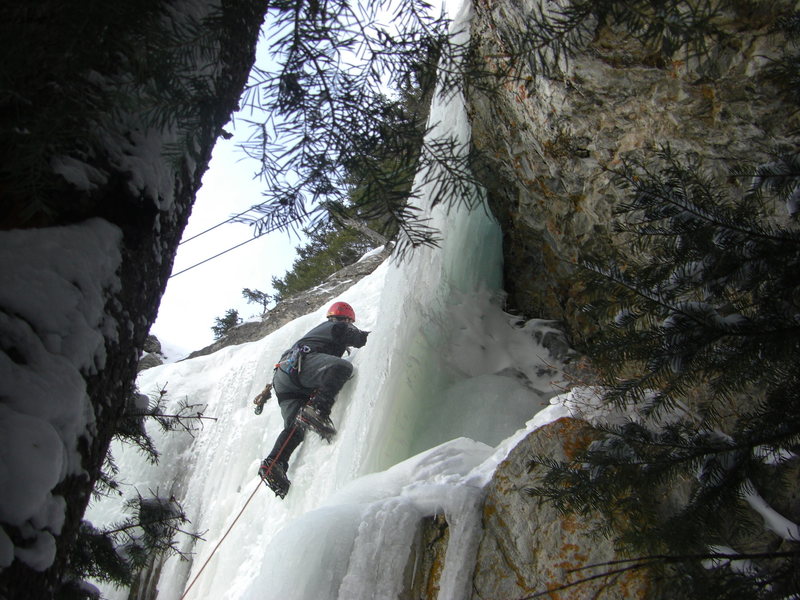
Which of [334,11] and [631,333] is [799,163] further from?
[334,11]

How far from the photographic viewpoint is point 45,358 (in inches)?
35.5

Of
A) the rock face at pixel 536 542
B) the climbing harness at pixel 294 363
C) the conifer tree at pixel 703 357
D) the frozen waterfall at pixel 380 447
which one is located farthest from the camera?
the climbing harness at pixel 294 363

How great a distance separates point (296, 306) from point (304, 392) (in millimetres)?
4354

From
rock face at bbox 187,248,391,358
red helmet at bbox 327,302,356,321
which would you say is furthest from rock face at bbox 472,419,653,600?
rock face at bbox 187,248,391,358

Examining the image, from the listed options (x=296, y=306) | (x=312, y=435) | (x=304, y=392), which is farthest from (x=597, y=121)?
(x=296, y=306)

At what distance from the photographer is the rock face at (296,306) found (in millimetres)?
10008

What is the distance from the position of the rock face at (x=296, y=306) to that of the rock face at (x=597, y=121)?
13.8 ft

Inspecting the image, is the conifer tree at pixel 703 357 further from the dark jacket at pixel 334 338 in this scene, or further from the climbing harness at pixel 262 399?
the climbing harness at pixel 262 399

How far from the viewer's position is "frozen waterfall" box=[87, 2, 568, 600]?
3.64 metres

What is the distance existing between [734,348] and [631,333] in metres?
0.33

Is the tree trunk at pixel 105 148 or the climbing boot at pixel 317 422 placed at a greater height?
the tree trunk at pixel 105 148

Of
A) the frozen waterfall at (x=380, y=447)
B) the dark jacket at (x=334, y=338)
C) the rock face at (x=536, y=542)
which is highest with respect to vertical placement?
the dark jacket at (x=334, y=338)

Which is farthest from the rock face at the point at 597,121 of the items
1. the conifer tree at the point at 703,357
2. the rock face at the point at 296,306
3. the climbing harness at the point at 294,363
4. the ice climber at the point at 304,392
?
the rock face at the point at 296,306

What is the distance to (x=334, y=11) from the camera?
1.47 m
